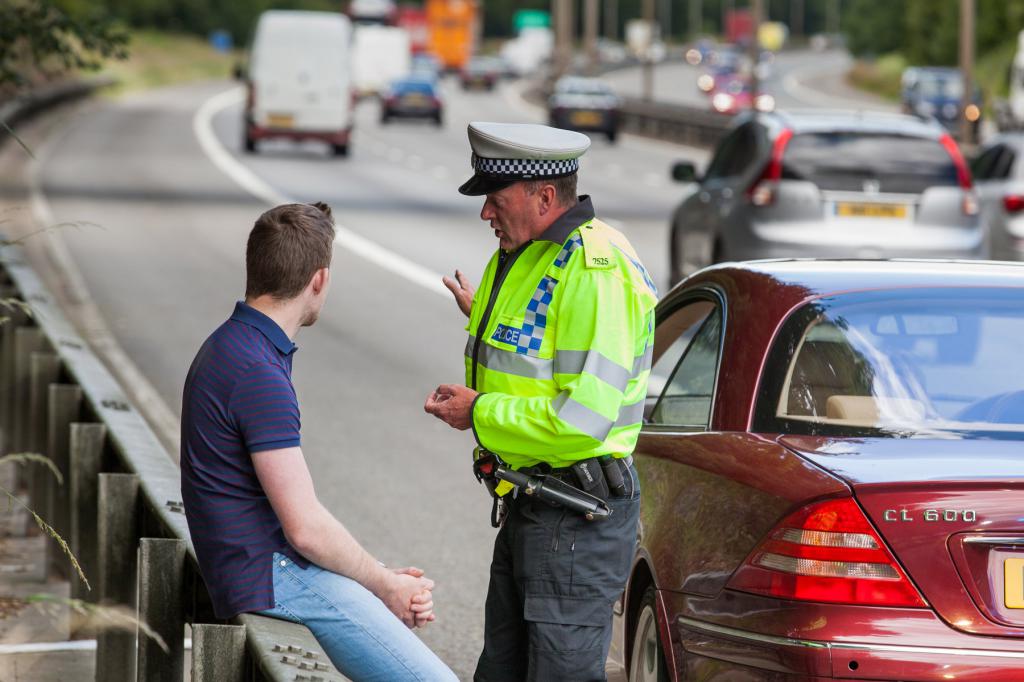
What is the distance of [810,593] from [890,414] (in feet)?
2.61

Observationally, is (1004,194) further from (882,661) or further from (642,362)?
(882,661)

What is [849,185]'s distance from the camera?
15844 mm

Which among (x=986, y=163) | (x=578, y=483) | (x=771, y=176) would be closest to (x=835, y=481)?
(x=578, y=483)

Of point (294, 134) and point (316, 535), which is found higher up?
point (316, 535)

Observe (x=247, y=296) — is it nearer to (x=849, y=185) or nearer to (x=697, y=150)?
(x=849, y=185)

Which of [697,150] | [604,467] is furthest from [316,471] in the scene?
[697,150]

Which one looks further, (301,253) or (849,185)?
(849,185)

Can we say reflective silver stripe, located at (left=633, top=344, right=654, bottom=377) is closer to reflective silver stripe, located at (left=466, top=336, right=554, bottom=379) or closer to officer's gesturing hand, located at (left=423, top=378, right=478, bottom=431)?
reflective silver stripe, located at (left=466, top=336, right=554, bottom=379)

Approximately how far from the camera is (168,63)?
339 feet

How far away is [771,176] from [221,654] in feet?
40.5

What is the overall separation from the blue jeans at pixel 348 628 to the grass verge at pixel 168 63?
66.7 metres

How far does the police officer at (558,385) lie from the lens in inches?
180

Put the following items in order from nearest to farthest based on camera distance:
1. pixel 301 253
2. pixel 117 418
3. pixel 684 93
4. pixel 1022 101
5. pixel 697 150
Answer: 1. pixel 301 253
2. pixel 117 418
3. pixel 697 150
4. pixel 1022 101
5. pixel 684 93

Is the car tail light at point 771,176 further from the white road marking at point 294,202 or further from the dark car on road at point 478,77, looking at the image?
the dark car on road at point 478,77
